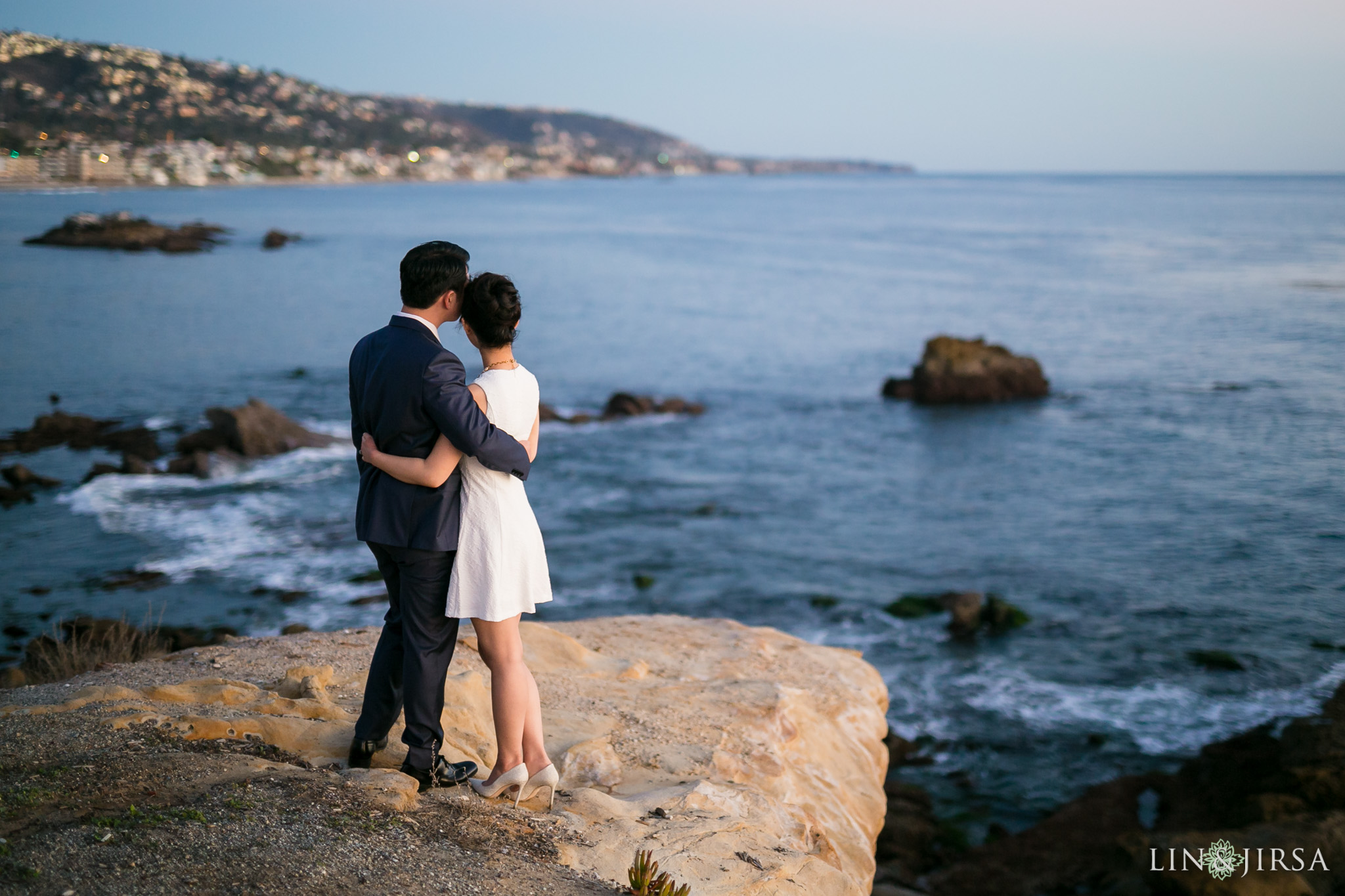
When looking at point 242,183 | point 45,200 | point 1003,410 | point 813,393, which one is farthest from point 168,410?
point 242,183

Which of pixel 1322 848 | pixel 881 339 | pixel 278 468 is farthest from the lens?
pixel 881 339

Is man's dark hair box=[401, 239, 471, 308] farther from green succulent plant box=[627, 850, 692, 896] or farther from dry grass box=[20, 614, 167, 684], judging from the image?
dry grass box=[20, 614, 167, 684]

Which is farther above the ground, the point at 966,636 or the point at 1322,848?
the point at 1322,848

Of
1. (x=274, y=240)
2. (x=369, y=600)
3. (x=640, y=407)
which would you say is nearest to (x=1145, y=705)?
(x=369, y=600)

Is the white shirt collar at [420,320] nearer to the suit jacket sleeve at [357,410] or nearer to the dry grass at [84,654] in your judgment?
the suit jacket sleeve at [357,410]

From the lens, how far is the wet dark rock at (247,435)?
21.6 m

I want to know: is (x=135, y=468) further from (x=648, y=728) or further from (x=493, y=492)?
(x=493, y=492)

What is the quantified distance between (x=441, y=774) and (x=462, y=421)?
5.84ft

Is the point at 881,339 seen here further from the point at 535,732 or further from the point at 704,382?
the point at 535,732

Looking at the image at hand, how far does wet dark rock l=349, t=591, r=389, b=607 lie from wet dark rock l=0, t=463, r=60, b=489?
9355 mm

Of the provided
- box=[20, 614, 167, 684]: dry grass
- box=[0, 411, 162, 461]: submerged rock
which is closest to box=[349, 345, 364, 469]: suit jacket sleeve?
box=[20, 614, 167, 684]: dry grass

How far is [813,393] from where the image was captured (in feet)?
102

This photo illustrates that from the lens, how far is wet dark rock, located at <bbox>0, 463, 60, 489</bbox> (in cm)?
1891

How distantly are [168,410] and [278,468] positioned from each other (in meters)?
6.86
